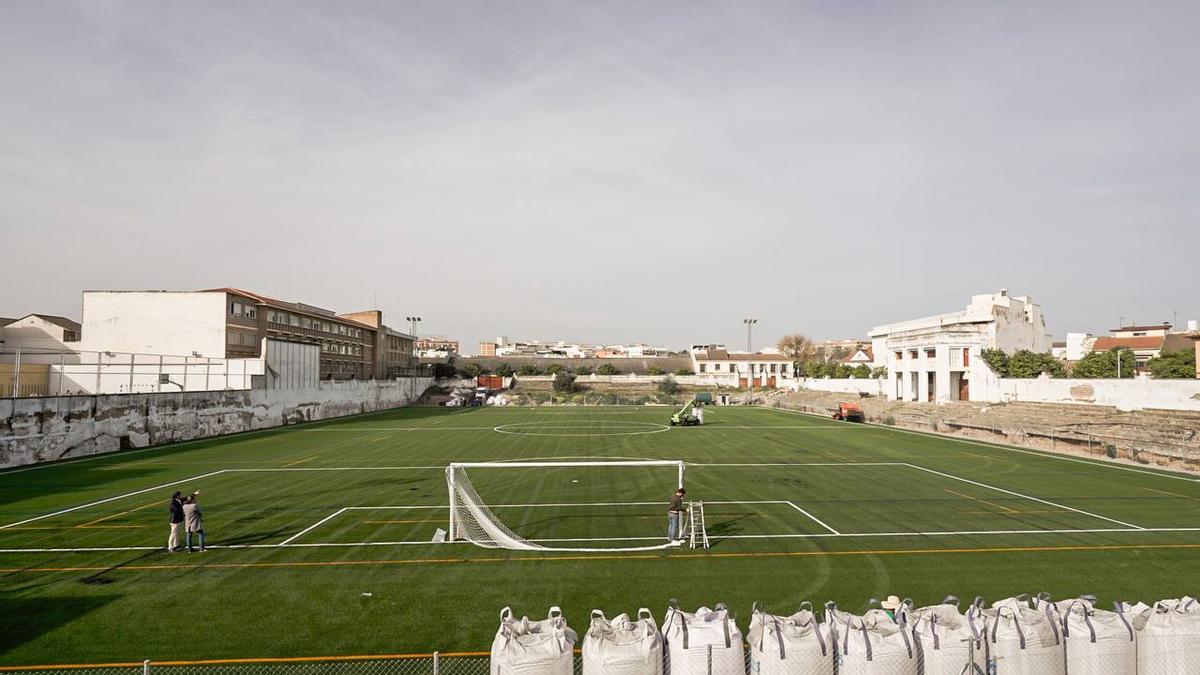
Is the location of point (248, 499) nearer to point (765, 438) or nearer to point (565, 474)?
point (565, 474)

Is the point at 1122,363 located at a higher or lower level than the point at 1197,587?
higher

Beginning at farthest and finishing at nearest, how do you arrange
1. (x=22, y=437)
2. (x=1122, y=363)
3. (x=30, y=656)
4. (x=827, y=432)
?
(x=1122, y=363) → (x=827, y=432) → (x=22, y=437) → (x=30, y=656)

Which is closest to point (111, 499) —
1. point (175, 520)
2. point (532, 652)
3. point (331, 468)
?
point (331, 468)

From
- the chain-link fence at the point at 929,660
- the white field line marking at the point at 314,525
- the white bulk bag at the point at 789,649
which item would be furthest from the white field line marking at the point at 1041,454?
the white field line marking at the point at 314,525

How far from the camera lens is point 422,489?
1118 inches

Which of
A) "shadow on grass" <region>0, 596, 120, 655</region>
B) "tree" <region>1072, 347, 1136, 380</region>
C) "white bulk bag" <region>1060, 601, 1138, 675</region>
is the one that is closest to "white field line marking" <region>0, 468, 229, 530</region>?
"shadow on grass" <region>0, 596, 120, 655</region>

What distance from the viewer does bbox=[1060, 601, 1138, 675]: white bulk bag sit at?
892 cm

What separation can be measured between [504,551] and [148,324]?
6420cm

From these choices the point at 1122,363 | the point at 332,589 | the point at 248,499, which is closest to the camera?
the point at 332,589

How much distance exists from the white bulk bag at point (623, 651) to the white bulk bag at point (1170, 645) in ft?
22.1

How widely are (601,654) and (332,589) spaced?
937 centimetres

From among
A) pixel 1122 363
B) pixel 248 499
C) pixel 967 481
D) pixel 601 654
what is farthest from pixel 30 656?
pixel 1122 363

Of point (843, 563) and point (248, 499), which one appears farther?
point (248, 499)

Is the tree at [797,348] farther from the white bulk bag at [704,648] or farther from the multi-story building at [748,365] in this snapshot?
the white bulk bag at [704,648]
